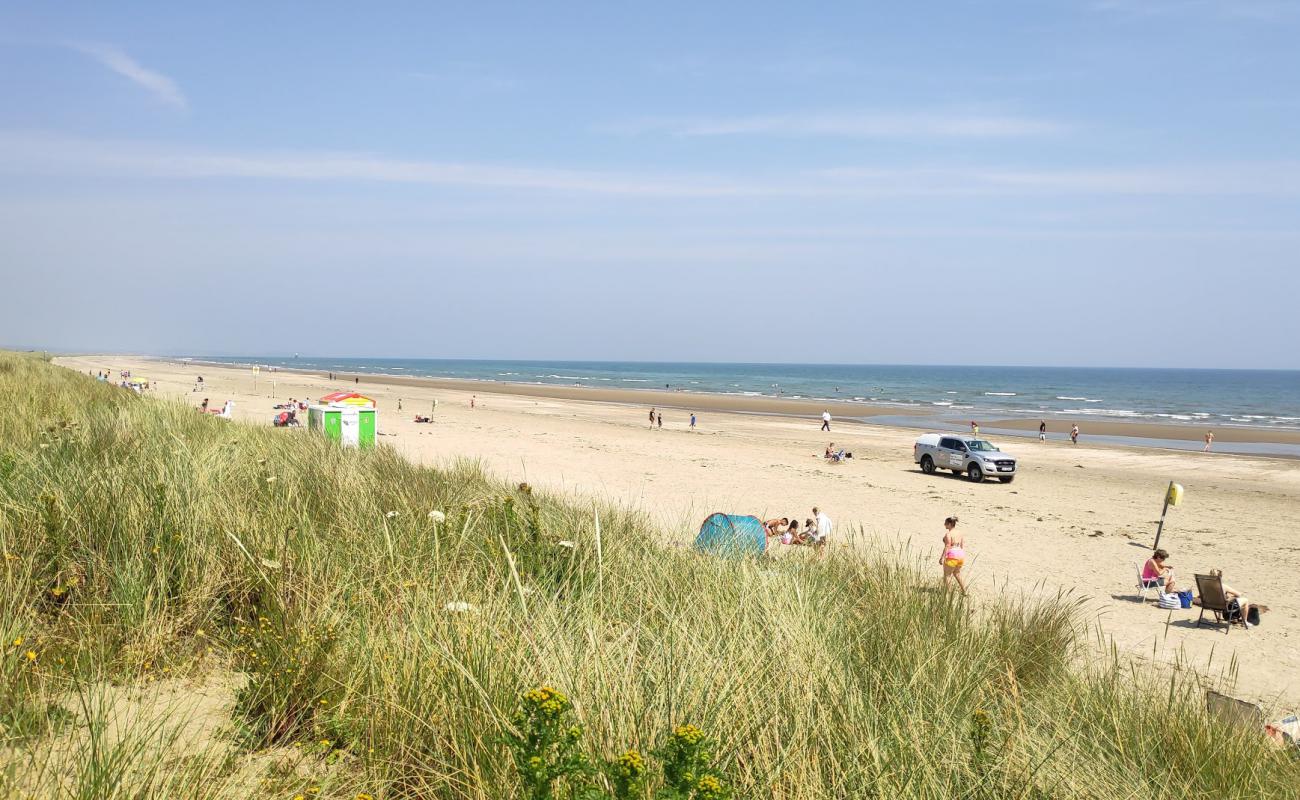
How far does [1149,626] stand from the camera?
11.1 meters

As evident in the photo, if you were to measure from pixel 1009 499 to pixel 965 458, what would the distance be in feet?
12.5

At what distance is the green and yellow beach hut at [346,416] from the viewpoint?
1922cm

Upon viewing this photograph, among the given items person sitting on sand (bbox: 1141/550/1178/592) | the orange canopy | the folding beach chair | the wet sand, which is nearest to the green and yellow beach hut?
the orange canopy

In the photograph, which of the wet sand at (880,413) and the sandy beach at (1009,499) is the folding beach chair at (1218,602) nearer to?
the sandy beach at (1009,499)

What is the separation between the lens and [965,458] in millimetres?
26703

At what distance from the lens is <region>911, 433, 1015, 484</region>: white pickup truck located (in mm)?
26141

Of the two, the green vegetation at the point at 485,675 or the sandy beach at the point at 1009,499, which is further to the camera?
the sandy beach at the point at 1009,499

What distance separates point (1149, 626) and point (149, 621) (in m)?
11.6

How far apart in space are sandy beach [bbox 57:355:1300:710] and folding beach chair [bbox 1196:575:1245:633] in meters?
0.25

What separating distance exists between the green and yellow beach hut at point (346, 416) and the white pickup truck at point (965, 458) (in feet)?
58.8

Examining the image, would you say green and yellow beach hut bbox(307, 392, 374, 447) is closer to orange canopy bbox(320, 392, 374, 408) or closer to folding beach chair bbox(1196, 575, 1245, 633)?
orange canopy bbox(320, 392, 374, 408)

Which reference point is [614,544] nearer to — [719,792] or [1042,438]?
[719,792]

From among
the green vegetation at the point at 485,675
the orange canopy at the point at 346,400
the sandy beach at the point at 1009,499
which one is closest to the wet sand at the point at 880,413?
the sandy beach at the point at 1009,499

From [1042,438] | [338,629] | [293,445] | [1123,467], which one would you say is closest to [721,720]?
[338,629]
